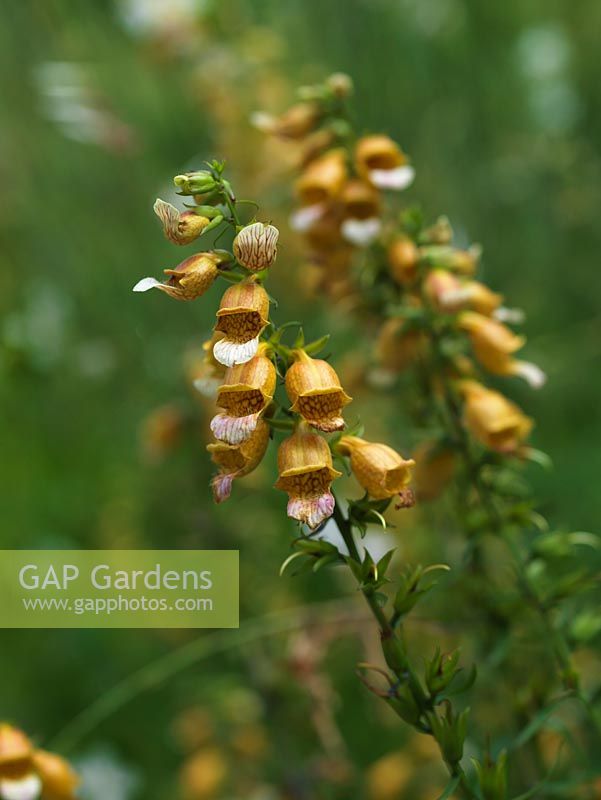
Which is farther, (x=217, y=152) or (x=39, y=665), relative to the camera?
(x=217, y=152)

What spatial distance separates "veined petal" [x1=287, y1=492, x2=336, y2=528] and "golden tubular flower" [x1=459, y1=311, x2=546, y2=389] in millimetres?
520

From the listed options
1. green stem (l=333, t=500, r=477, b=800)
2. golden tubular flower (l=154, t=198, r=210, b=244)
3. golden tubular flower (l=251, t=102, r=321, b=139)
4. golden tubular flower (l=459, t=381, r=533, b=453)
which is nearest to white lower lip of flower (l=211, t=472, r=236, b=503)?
Answer: green stem (l=333, t=500, r=477, b=800)

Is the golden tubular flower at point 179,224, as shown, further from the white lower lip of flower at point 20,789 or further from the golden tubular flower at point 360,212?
the white lower lip of flower at point 20,789

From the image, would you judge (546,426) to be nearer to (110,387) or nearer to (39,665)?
(110,387)

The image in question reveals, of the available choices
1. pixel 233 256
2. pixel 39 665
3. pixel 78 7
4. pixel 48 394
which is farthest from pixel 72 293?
pixel 233 256

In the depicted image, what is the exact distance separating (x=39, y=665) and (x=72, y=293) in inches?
52.6

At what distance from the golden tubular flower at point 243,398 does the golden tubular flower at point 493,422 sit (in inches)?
16.8

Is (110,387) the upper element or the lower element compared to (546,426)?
upper

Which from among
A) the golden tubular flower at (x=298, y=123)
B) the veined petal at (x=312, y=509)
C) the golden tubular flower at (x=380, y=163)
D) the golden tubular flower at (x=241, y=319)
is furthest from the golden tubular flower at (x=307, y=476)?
the golden tubular flower at (x=298, y=123)

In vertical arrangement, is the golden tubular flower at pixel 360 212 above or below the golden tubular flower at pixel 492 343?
above

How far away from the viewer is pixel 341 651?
6.95 feet

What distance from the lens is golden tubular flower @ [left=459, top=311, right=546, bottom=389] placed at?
1.29 meters

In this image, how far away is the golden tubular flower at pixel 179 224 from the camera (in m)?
0.86

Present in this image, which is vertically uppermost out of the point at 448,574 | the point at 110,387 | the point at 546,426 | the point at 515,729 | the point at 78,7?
the point at 78,7
